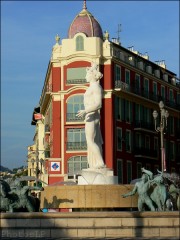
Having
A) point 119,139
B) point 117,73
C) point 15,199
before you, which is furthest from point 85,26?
point 15,199

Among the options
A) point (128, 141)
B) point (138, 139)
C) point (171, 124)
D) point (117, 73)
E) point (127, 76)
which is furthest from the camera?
point (171, 124)

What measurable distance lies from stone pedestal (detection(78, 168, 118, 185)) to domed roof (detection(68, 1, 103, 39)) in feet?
122

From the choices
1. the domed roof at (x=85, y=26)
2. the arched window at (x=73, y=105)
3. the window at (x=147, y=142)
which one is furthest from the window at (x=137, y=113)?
the domed roof at (x=85, y=26)

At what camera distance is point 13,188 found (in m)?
20.9

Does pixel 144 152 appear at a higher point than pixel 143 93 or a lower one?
lower

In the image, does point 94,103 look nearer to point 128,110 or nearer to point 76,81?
point 76,81

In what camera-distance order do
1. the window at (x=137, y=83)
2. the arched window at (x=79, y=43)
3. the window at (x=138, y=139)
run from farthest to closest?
the window at (x=137, y=83) → the window at (x=138, y=139) → the arched window at (x=79, y=43)

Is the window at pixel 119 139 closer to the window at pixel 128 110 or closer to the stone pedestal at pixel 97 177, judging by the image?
the window at pixel 128 110

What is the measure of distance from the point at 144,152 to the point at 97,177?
4054cm

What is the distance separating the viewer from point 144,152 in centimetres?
6172

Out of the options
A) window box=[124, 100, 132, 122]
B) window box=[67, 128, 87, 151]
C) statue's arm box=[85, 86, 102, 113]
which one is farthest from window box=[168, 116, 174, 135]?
statue's arm box=[85, 86, 102, 113]

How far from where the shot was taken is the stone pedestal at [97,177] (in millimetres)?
21578

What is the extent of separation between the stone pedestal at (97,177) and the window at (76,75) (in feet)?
114

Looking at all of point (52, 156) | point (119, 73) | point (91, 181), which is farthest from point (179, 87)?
point (91, 181)
